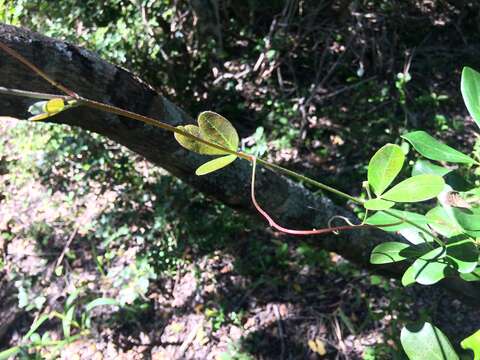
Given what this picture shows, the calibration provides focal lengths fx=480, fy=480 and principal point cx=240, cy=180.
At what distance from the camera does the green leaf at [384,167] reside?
60cm

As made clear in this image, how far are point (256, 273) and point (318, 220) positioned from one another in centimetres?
84

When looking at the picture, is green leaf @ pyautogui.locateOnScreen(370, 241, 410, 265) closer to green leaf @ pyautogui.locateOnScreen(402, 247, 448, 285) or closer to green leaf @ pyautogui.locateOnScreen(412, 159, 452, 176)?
green leaf @ pyautogui.locateOnScreen(402, 247, 448, 285)

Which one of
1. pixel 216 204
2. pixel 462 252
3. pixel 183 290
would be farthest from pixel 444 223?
pixel 183 290

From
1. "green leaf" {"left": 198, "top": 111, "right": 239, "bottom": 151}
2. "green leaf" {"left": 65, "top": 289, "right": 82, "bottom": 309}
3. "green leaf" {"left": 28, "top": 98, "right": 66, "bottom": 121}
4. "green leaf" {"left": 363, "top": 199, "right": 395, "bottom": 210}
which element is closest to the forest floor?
"green leaf" {"left": 65, "top": 289, "right": 82, "bottom": 309}

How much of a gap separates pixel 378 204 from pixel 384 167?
2.3 inches

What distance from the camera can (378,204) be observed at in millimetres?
574

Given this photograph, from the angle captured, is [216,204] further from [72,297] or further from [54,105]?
[54,105]

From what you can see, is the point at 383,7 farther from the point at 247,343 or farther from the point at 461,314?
the point at 247,343

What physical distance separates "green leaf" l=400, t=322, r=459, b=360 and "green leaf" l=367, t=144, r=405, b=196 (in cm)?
33

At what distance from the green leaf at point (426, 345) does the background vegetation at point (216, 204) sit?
1000 millimetres

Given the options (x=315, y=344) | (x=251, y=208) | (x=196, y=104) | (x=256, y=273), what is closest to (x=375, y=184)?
(x=251, y=208)

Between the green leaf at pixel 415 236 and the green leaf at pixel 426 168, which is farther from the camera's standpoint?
the green leaf at pixel 426 168

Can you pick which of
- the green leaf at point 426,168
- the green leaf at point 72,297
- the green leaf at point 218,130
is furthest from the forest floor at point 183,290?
the green leaf at point 218,130

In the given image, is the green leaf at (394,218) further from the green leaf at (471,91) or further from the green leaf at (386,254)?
the green leaf at (471,91)
